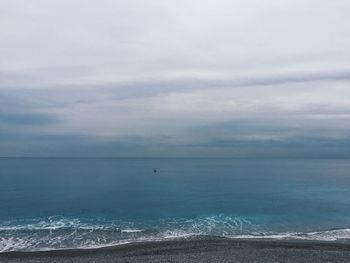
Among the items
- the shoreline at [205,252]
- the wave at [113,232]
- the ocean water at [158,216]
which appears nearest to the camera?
the shoreline at [205,252]

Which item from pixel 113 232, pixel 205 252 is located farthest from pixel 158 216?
pixel 205 252

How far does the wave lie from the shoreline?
10.1ft

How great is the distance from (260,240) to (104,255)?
1763cm

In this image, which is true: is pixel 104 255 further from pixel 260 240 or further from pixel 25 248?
pixel 260 240

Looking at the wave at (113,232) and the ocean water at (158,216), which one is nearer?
the wave at (113,232)

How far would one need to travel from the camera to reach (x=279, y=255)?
36.1 meters

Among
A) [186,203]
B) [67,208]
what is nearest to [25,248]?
[67,208]

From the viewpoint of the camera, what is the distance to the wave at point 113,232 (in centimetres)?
4522

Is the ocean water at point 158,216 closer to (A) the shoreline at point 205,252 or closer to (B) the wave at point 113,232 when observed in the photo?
(B) the wave at point 113,232

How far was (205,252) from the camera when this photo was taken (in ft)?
127

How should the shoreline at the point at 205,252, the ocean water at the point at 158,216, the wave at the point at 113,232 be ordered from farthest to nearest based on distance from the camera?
the ocean water at the point at 158,216, the wave at the point at 113,232, the shoreline at the point at 205,252

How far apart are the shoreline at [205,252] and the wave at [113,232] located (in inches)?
121

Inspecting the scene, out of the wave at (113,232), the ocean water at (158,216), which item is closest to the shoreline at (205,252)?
the wave at (113,232)

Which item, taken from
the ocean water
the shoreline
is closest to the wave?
the ocean water
